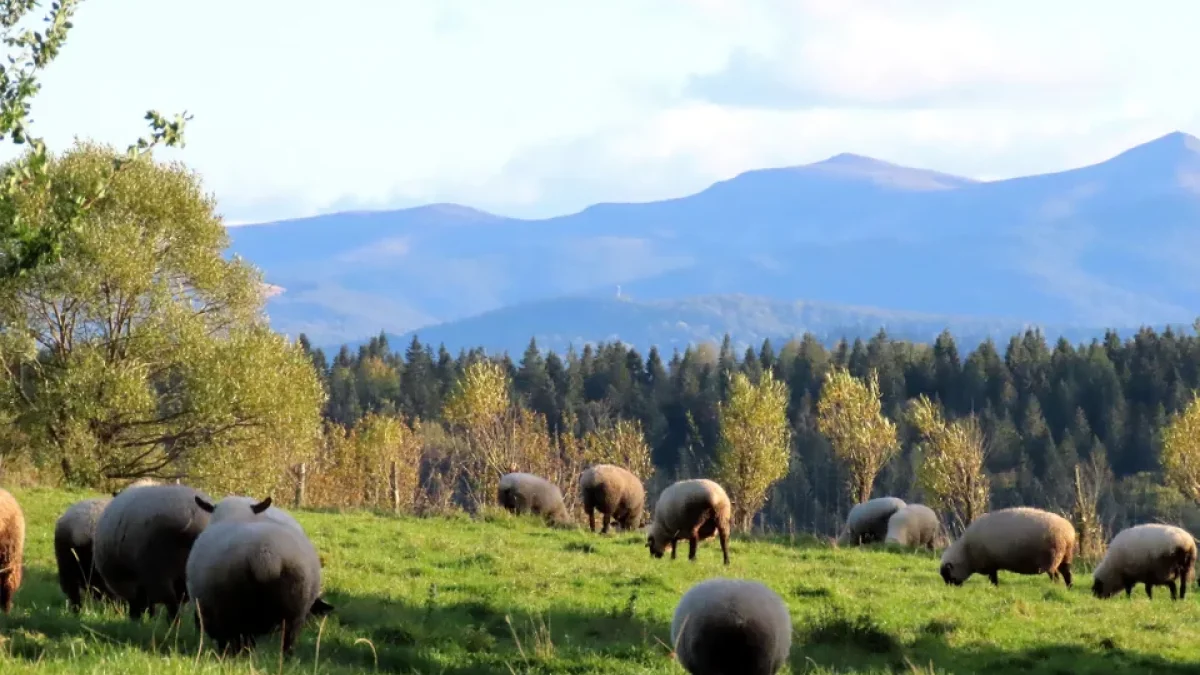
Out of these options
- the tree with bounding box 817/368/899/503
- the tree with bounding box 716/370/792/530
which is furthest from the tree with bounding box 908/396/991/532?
the tree with bounding box 716/370/792/530

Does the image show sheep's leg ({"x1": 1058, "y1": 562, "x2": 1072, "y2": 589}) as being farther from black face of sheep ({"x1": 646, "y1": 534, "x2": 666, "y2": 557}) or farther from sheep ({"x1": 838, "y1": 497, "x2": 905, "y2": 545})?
sheep ({"x1": 838, "y1": 497, "x2": 905, "y2": 545})

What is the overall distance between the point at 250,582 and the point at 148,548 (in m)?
3.27

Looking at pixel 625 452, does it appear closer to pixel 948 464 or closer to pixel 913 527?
pixel 948 464

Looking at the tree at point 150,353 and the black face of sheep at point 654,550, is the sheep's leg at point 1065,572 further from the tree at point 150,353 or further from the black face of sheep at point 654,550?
the tree at point 150,353

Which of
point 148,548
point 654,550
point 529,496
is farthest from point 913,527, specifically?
point 148,548

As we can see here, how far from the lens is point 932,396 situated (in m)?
178

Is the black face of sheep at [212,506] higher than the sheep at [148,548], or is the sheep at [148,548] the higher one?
the black face of sheep at [212,506]

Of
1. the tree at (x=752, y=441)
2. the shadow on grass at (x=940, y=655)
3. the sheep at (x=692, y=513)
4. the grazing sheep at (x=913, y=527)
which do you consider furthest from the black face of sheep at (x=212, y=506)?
the tree at (x=752, y=441)

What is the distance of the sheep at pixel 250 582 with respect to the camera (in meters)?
14.8

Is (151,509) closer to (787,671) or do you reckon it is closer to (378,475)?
(787,671)

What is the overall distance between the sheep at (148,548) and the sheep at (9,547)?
4.76ft

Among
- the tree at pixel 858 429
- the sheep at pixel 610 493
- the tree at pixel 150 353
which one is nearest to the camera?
the sheep at pixel 610 493

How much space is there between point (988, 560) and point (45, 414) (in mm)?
31750

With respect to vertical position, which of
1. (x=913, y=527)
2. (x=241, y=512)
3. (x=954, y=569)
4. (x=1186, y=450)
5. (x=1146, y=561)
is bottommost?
(x=1186, y=450)
